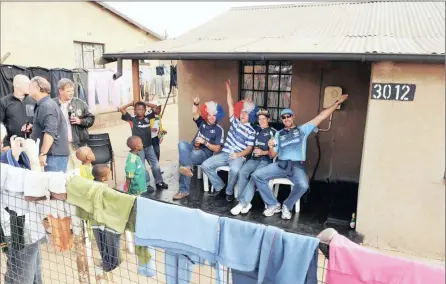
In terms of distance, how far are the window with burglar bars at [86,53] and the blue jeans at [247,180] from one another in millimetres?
9269

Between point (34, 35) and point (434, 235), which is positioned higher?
point (34, 35)

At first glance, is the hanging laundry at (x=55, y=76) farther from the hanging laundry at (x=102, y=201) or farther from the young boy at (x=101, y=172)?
the hanging laundry at (x=102, y=201)

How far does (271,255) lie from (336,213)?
3.57 meters

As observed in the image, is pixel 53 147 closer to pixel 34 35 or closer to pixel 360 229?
pixel 360 229

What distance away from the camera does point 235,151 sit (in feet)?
17.4

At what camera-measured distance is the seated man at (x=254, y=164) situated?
16.4 feet

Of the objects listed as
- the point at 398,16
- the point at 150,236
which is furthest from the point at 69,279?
the point at 398,16

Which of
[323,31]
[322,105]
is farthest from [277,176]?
[323,31]

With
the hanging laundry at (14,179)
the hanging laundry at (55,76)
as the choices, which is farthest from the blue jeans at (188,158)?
the hanging laundry at (55,76)

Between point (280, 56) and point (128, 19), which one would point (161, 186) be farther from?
point (128, 19)

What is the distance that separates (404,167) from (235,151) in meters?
2.27

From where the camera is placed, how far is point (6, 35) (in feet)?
33.3

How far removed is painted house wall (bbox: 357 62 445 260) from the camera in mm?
3896

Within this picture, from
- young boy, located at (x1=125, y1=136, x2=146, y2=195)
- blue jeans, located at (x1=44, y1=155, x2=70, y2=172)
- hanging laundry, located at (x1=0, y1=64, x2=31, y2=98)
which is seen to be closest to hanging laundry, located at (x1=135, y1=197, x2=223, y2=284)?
blue jeans, located at (x1=44, y1=155, x2=70, y2=172)
